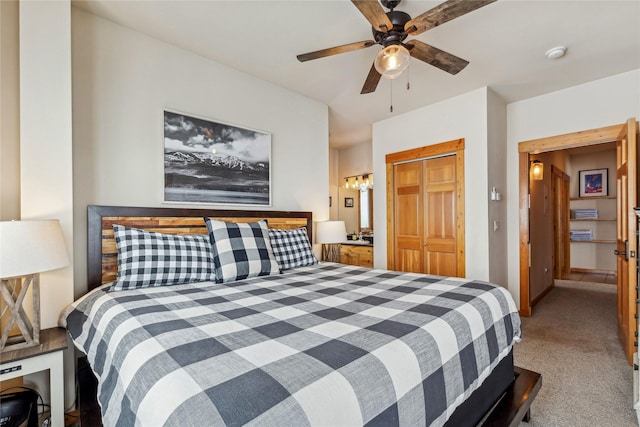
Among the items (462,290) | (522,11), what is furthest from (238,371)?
(522,11)

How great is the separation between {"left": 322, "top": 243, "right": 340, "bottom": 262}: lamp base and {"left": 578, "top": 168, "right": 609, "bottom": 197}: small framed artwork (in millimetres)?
5877

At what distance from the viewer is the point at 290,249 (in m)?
2.73

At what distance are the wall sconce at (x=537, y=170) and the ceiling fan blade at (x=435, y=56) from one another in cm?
302

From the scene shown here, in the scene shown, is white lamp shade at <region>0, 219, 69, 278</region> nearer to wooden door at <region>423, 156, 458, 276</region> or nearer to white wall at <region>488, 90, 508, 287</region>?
wooden door at <region>423, 156, 458, 276</region>

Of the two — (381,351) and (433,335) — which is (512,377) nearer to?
(433,335)

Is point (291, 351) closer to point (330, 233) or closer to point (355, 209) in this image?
point (330, 233)

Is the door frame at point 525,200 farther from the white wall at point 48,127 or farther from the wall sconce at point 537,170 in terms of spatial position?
the white wall at point 48,127

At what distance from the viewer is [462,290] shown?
5.58ft

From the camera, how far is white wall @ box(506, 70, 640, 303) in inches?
117

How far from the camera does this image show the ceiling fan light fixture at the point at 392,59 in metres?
1.81

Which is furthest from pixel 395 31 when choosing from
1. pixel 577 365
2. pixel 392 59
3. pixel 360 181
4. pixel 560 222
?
pixel 560 222

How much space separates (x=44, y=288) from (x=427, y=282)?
2.40m

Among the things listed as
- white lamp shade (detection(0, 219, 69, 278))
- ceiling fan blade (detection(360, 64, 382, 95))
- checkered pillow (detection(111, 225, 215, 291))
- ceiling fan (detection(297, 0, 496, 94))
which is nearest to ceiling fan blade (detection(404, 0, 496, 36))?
ceiling fan (detection(297, 0, 496, 94))

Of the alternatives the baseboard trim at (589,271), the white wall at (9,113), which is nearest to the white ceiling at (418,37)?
the white wall at (9,113)
